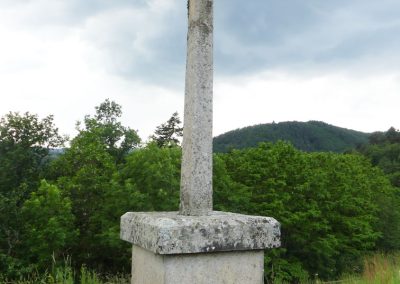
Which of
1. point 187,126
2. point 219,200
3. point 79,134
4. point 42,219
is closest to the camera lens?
point 187,126

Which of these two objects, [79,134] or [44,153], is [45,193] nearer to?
[44,153]

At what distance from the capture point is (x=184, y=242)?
2574 mm

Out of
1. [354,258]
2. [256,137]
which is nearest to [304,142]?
[256,137]

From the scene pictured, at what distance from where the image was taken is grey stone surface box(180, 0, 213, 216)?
297 cm

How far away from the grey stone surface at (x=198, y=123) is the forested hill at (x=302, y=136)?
181 feet

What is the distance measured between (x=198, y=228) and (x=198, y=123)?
0.76 meters

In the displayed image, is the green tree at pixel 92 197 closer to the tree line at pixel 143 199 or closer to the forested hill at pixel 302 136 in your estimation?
the tree line at pixel 143 199

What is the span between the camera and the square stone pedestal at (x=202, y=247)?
2562 millimetres

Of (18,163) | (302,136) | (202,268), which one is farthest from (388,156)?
(202,268)

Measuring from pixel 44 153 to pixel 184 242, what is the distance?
79.3 feet

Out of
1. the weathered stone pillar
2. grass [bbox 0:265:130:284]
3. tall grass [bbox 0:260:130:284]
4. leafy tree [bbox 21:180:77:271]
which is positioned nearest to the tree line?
leafy tree [bbox 21:180:77:271]

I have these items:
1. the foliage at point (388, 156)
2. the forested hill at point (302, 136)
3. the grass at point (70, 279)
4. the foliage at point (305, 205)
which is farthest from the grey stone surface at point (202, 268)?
the forested hill at point (302, 136)

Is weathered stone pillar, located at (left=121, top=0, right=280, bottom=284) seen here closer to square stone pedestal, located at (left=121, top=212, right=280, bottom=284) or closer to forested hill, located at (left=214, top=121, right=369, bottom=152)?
square stone pedestal, located at (left=121, top=212, right=280, bottom=284)

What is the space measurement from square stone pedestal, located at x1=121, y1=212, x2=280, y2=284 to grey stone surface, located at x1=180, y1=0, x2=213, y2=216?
18 cm
